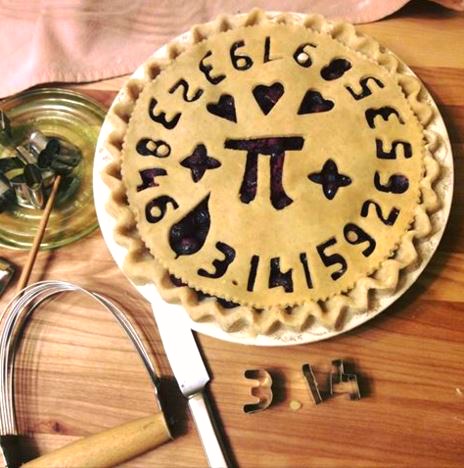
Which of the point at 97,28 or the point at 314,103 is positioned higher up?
the point at 97,28

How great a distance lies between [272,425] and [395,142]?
60 cm

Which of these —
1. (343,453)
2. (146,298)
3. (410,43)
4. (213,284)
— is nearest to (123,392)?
(146,298)

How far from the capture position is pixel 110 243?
1.17m

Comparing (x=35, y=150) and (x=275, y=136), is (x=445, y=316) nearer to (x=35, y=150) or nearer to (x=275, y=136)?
(x=275, y=136)

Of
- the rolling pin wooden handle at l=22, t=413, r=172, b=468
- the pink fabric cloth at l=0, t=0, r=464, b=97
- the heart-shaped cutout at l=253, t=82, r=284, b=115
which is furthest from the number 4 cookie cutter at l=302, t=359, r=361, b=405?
the pink fabric cloth at l=0, t=0, r=464, b=97

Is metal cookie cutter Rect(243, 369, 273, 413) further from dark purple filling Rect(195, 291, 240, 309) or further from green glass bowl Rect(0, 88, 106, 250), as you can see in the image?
green glass bowl Rect(0, 88, 106, 250)

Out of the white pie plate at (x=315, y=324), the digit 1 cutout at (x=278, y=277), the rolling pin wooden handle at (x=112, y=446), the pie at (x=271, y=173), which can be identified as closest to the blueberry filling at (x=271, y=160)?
the pie at (x=271, y=173)

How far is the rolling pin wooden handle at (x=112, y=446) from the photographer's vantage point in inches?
41.4

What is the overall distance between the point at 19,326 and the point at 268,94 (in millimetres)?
693

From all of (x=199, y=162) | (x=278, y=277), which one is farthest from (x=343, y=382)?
(x=199, y=162)

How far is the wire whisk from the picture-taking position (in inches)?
45.4

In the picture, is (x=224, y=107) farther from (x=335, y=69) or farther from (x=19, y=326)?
(x=19, y=326)

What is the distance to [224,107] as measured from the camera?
1198 millimetres

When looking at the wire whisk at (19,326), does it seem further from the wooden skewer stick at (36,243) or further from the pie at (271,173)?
the pie at (271,173)
